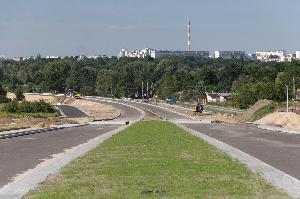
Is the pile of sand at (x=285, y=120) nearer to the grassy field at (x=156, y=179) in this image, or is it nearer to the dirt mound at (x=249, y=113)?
the dirt mound at (x=249, y=113)

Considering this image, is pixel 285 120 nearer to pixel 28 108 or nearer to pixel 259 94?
pixel 28 108

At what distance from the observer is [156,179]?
16125mm

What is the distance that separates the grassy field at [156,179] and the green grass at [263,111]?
199ft

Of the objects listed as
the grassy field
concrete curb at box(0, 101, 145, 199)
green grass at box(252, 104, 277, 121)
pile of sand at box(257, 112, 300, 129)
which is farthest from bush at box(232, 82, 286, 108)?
concrete curb at box(0, 101, 145, 199)

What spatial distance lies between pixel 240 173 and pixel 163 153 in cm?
758

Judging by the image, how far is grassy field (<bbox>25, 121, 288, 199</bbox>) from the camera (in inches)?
536

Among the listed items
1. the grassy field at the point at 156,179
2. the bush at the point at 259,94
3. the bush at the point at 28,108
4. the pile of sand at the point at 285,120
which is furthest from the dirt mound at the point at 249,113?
the grassy field at the point at 156,179

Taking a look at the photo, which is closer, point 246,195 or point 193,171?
point 246,195

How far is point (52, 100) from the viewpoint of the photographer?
548 ft

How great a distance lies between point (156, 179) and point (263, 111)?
2820 inches

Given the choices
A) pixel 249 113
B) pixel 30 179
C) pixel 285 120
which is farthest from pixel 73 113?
pixel 30 179

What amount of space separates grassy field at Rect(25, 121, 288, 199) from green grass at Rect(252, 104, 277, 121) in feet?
199

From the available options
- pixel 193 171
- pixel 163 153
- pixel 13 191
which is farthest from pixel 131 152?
pixel 13 191

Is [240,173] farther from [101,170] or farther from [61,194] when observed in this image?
[61,194]
